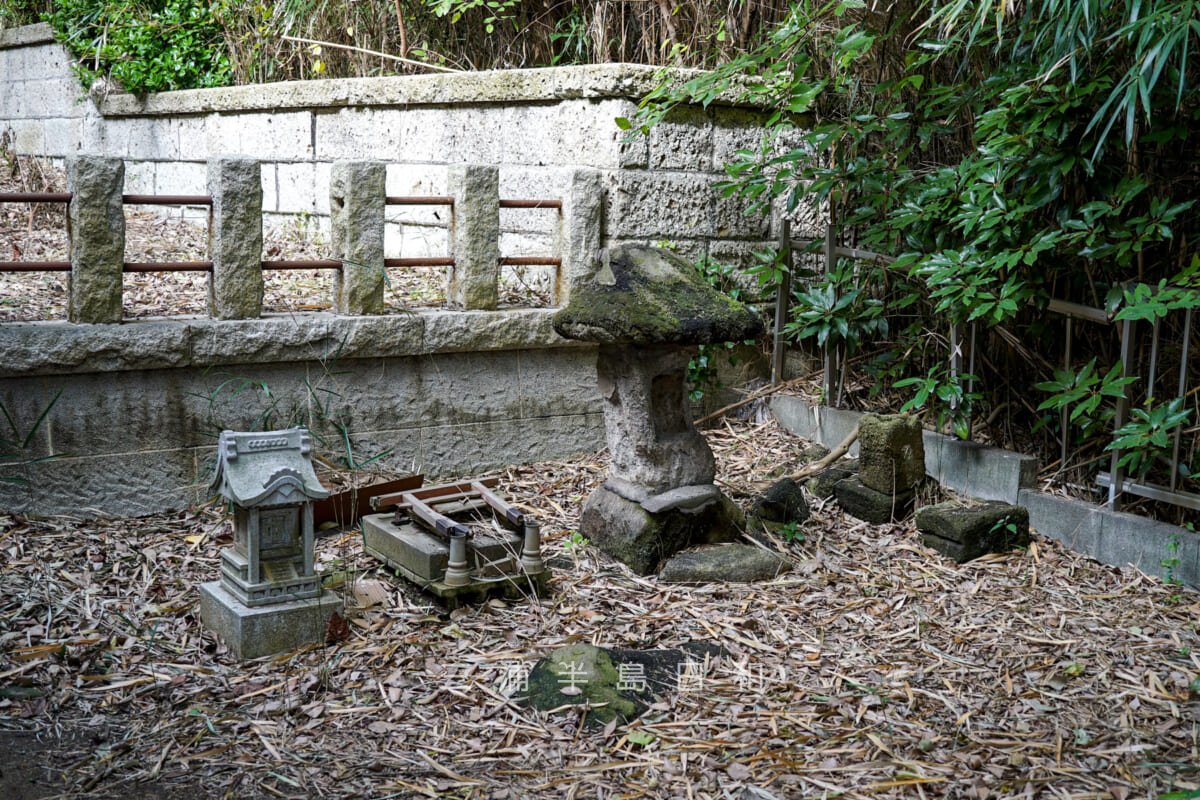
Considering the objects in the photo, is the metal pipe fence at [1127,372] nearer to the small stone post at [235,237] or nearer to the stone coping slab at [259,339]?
the stone coping slab at [259,339]

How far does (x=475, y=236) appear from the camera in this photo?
5.67 meters

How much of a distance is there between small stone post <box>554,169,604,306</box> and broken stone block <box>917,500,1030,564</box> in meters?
2.33

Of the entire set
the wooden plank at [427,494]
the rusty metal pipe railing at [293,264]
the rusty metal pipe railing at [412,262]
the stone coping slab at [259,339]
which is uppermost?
the rusty metal pipe railing at [412,262]

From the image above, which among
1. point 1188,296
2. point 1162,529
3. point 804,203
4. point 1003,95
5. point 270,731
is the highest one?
point 1003,95

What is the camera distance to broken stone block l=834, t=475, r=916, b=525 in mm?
5195

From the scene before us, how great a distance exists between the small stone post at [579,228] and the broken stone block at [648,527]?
5.10 ft

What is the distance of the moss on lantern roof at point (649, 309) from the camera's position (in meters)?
4.40

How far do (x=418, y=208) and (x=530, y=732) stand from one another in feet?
14.6

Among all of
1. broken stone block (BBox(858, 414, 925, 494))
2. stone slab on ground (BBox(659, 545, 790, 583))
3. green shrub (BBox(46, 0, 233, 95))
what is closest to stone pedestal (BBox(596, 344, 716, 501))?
stone slab on ground (BBox(659, 545, 790, 583))

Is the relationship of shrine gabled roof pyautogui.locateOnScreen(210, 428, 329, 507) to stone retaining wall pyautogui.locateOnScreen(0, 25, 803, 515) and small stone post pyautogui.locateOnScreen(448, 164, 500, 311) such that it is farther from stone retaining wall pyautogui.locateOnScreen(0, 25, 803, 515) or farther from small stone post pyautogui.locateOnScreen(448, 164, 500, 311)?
small stone post pyautogui.locateOnScreen(448, 164, 500, 311)

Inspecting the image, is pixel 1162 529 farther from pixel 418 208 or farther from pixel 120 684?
pixel 418 208

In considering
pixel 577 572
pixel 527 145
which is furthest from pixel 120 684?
pixel 527 145

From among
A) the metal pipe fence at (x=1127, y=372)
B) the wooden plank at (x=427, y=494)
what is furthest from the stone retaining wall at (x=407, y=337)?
the metal pipe fence at (x=1127, y=372)

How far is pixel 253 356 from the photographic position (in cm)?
514
